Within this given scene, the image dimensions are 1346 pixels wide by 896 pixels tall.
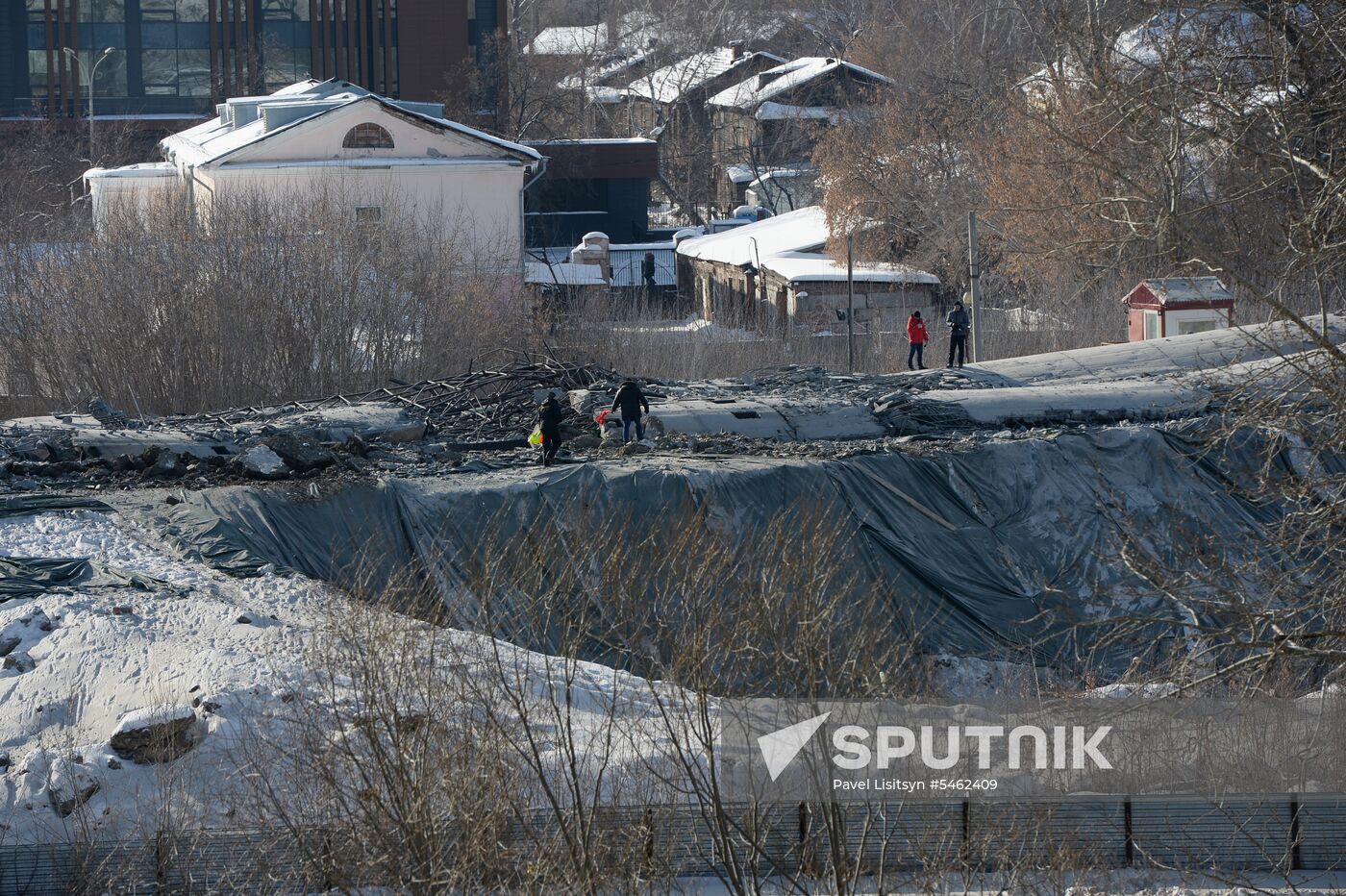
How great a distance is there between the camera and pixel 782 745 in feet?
26.2

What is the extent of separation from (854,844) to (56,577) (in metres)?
6.83

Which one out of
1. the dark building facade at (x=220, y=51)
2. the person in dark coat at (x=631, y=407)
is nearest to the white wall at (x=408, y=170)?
the person in dark coat at (x=631, y=407)

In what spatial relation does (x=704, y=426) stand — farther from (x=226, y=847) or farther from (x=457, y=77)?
(x=457, y=77)

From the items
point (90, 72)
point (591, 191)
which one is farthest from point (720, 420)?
point (90, 72)

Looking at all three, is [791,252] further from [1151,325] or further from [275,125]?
[1151,325]

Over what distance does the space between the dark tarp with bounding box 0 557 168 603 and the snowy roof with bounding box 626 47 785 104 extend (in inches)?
2237

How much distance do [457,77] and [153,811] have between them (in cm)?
4627

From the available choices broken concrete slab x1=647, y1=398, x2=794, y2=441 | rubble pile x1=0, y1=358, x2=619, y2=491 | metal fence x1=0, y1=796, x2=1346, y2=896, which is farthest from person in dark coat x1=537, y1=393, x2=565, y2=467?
metal fence x1=0, y1=796, x2=1346, y2=896

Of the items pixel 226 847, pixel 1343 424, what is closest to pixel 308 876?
pixel 226 847

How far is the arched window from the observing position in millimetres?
33844

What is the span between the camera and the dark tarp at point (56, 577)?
433 inches

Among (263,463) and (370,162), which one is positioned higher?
(370,162)

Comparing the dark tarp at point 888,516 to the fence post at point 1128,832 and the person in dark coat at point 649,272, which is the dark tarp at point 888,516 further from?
the person in dark coat at point 649,272

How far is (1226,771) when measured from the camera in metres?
8.73
